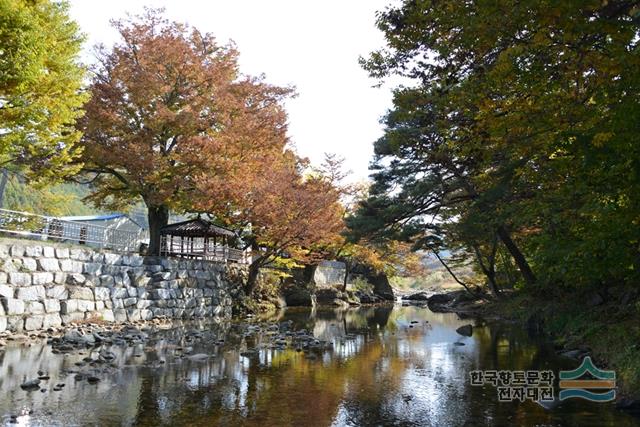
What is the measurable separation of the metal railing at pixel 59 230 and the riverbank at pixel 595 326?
14.9 m

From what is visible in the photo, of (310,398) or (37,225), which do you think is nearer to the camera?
(310,398)

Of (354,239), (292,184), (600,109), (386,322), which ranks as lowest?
(386,322)

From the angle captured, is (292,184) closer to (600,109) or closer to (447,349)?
(447,349)

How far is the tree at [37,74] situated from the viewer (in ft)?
32.2

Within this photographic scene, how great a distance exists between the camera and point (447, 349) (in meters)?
13.4

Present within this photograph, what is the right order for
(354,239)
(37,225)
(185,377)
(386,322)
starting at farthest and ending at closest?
(386,322), (354,239), (37,225), (185,377)

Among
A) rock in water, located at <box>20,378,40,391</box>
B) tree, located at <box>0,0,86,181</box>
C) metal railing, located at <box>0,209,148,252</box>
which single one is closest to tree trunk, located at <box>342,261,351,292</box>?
metal railing, located at <box>0,209,148,252</box>

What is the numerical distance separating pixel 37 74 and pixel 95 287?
7.26 metres

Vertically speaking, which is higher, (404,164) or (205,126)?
(205,126)

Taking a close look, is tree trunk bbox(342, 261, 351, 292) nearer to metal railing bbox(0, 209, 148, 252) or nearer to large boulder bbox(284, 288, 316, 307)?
large boulder bbox(284, 288, 316, 307)

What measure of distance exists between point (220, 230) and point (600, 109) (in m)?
17.5

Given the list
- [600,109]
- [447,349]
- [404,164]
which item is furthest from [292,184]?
[600,109]

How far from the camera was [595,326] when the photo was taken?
11312 millimetres

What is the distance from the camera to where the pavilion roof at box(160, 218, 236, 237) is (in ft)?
67.8
